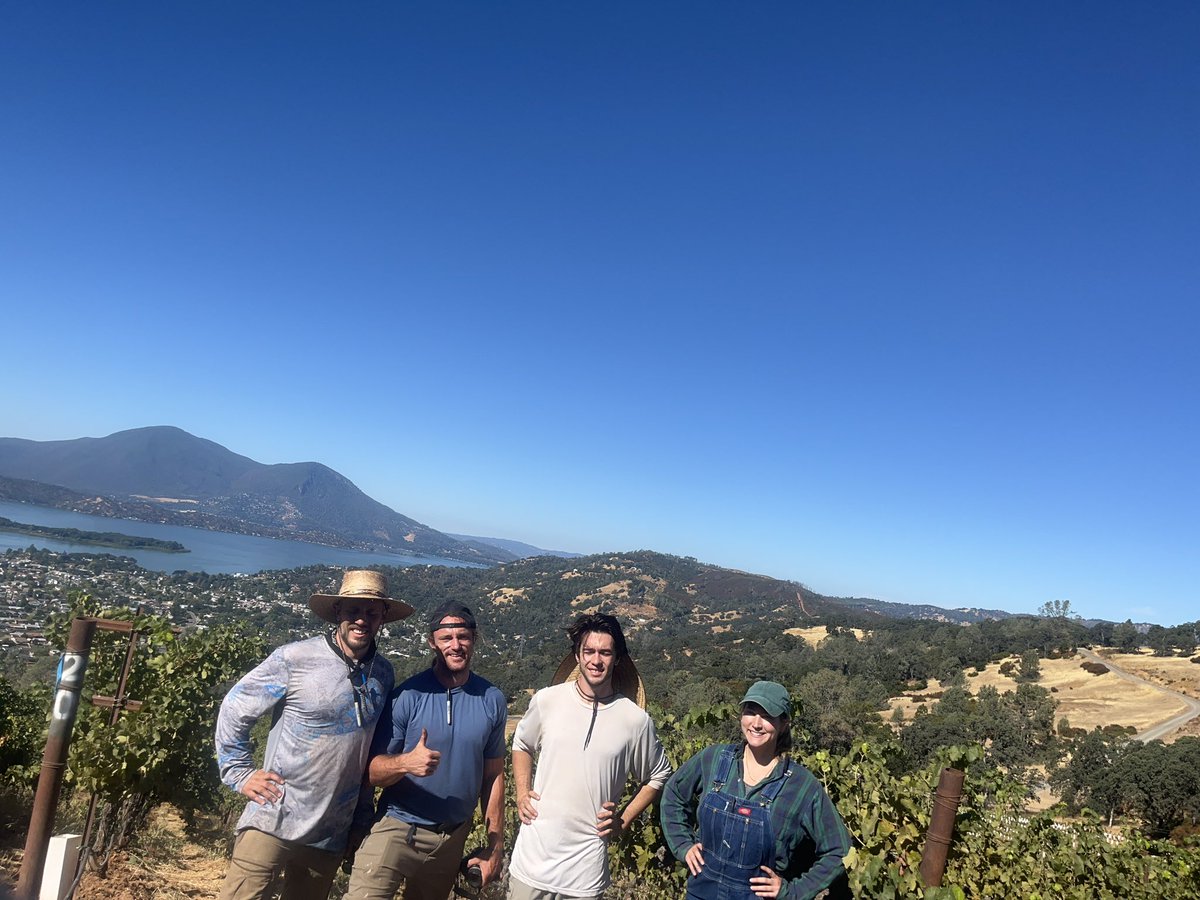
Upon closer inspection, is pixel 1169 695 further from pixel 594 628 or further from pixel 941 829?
pixel 594 628

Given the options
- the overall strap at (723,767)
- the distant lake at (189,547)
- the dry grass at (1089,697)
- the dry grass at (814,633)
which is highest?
the overall strap at (723,767)

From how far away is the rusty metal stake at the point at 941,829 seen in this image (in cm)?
277

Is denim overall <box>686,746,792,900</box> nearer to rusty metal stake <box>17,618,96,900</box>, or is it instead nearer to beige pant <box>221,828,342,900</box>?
beige pant <box>221,828,342,900</box>

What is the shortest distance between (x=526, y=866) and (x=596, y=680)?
0.73 meters

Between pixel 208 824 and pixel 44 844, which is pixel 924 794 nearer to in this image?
pixel 44 844

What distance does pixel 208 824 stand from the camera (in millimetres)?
7395

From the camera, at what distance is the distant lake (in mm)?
102188

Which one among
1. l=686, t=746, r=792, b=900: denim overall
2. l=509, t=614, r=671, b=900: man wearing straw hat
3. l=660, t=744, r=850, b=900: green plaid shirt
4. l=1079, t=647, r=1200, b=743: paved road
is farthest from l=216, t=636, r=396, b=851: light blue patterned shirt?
l=1079, t=647, r=1200, b=743: paved road

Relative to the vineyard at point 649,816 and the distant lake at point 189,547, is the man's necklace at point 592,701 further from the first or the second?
the distant lake at point 189,547

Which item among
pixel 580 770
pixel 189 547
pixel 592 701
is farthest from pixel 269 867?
pixel 189 547

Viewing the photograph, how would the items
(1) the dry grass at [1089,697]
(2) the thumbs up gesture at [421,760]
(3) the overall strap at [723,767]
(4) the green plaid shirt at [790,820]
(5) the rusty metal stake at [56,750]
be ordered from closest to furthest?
(4) the green plaid shirt at [790,820]
(3) the overall strap at [723,767]
(2) the thumbs up gesture at [421,760]
(5) the rusty metal stake at [56,750]
(1) the dry grass at [1089,697]

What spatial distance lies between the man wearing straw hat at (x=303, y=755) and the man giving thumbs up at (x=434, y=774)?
115mm

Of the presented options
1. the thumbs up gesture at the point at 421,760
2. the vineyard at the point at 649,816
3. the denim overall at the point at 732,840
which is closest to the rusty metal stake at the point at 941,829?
the vineyard at the point at 649,816

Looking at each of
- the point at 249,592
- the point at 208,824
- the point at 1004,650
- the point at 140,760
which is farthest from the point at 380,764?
the point at 249,592
